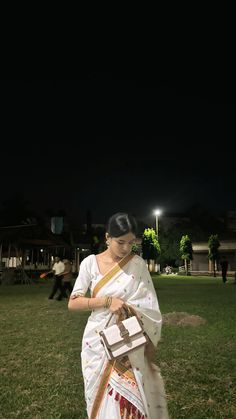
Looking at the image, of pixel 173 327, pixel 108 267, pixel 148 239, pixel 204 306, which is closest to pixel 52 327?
pixel 173 327

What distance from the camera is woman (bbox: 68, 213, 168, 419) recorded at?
2768mm

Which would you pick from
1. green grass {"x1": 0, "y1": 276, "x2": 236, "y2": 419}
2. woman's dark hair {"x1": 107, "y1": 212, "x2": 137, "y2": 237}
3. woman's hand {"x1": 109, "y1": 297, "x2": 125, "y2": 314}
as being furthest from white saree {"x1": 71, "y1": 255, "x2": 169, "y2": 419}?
green grass {"x1": 0, "y1": 276, "x2": 236, "y2": 419}

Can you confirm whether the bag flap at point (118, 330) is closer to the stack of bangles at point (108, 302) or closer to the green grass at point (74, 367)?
the stack of bangles at point (108, 302)

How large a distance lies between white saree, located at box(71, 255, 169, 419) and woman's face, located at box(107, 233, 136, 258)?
10 cm

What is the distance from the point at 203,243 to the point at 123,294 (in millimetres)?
59087

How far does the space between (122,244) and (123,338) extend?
666 millimetres

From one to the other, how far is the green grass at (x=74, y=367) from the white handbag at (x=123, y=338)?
2.57 m

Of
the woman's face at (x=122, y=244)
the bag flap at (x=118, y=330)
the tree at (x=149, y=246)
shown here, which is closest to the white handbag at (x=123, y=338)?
the bag flap at (x=118, y=330)

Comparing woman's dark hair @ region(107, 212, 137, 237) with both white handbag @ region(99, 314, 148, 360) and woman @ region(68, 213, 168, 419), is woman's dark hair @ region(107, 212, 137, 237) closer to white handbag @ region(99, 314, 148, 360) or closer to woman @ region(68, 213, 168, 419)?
woman @ region(68, 213, 168, 419)

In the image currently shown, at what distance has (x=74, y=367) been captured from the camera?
6.91 metres

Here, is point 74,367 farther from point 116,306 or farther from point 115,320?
point 116,306

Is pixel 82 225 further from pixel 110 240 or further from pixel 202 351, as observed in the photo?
pixel 110 240

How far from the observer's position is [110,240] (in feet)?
10.1

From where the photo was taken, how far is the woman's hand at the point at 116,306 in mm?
2809
